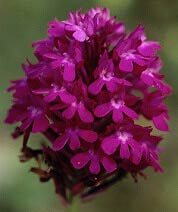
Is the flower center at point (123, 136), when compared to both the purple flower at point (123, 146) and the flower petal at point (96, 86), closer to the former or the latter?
the purple flower at point (123, 146)

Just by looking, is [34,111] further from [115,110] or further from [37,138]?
[37,138]

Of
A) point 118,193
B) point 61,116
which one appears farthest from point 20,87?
point 118,193

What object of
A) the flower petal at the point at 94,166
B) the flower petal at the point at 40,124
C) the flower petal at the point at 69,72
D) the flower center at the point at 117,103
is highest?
the flower petal at the point at 69,72

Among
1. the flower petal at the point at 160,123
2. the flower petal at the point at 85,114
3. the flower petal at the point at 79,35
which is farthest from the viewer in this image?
the flower petal at the point at 160,123

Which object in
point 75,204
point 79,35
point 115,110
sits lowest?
point 75,204

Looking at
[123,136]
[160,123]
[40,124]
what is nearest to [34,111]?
[40,124]

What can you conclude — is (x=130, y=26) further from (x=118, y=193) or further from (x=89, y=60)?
(x=89, y=60)

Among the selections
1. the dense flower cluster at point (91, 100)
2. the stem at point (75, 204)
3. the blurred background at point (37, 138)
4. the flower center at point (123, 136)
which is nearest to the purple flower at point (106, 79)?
the dense flower cluster at point (91, 100)

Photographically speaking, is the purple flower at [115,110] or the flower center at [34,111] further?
the flower center at [34,111]
